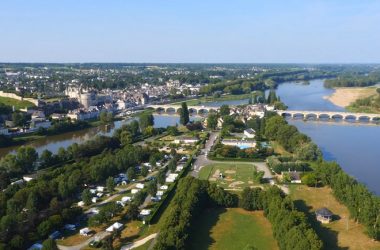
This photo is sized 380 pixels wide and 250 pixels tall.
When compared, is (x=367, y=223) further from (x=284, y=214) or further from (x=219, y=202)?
(x=219, y=202)

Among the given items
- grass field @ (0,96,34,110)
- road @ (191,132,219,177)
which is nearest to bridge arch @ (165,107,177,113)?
grass field @ (0,96,34,110)

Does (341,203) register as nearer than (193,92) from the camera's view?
Yes

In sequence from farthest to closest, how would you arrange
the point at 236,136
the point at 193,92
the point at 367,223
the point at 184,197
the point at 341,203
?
1. the point at 193,92
2. the point at 236,136
3. the point at 341,203
4. the point at 184,197
5. the point at 367,223

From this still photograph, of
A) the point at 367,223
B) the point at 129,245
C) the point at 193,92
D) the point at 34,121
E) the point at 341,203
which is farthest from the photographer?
the point at 193,92

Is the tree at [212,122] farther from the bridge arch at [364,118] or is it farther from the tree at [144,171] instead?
the bridge arch at [364,118]

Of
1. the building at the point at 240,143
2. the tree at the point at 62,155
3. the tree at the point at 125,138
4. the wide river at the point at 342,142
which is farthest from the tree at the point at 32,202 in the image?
the building at the point at 240,143

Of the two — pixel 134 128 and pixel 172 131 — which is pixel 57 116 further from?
pixel 172 131

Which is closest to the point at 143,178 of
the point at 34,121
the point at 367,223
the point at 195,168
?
the point at 195,168
